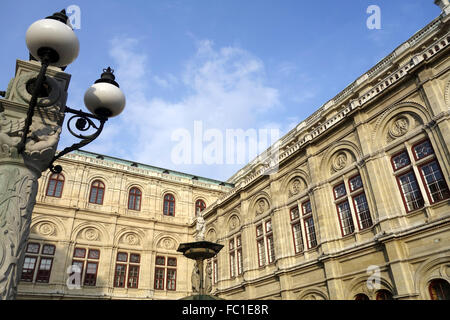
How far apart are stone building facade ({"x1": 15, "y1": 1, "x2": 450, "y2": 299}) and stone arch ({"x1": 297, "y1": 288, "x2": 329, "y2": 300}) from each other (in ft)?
0.23

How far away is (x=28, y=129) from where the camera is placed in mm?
3477

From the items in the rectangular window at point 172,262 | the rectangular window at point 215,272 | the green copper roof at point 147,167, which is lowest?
the rectangular window at point 215,272

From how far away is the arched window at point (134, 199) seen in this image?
2944 centimetres

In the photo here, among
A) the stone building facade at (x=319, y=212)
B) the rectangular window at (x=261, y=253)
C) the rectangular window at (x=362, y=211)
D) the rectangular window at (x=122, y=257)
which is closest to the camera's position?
the stone building facade at (x=319, y=212)

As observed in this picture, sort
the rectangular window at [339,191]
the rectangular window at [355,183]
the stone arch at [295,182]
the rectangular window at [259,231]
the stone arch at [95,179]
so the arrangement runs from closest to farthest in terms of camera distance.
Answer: the rectangular window at [355,183]
the rectangular window at [339,191]
the stone arch at [295,182]
the rectangular window at [259,231]
the stone arch at [95,179]

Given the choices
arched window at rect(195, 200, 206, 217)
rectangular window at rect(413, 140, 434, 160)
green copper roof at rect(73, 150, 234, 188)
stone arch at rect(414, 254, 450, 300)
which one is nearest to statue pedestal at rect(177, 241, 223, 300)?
stone arch at rect(414, 254, 450, 300)

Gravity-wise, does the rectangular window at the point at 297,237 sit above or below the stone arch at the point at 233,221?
below

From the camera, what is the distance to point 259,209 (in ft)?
70.3

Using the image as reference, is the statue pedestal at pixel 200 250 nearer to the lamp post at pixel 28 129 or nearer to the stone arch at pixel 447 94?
the lamp post at pixel 28 129

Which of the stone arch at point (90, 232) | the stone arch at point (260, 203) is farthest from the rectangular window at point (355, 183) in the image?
the stone arch at point (90, 232)

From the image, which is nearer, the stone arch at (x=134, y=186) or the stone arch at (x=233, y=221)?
the stone arch at (x=233, y=221)

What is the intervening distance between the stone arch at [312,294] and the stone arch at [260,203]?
19.1 ft

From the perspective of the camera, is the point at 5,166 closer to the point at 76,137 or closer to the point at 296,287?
the point at 76,137
